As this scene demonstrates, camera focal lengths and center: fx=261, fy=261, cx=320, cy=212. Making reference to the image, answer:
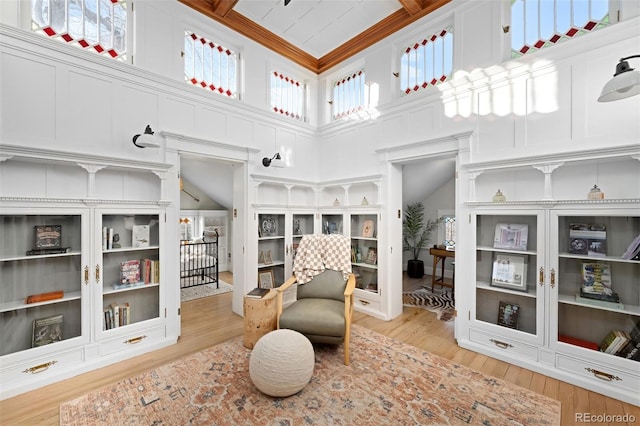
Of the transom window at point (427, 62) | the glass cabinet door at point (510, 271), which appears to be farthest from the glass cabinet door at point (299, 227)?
the glass cabinet door at point (510, 271)

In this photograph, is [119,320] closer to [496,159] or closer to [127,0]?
[127,0]

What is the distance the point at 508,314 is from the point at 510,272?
0.43m

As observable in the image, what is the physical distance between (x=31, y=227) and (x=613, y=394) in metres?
5.09

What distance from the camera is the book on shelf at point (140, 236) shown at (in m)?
2.84

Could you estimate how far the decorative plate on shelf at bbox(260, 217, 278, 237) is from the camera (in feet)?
13.0

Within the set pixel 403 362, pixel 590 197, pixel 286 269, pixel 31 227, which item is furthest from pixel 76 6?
pixel 590 197

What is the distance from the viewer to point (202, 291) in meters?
4.82

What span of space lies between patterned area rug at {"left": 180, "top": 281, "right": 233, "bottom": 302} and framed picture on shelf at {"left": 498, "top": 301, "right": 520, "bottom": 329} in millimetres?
4215

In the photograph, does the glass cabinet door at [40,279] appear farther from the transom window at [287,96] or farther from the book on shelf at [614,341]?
the book on shelf at [614,341]

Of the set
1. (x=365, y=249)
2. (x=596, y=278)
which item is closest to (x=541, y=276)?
(x=596, y=278)

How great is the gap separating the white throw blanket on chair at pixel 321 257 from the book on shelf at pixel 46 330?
2311mm

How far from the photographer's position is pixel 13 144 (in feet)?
6.94

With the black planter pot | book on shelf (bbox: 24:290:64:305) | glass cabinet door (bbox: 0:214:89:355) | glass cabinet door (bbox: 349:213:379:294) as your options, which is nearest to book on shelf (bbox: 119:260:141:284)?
glass cabinet door (bbox: 0:214:89:355)

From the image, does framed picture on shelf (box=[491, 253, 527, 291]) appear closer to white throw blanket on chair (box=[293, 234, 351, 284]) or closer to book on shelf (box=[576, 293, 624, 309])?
book on shelf (box=[576, 293, 624, 309])
